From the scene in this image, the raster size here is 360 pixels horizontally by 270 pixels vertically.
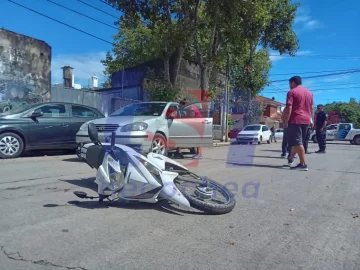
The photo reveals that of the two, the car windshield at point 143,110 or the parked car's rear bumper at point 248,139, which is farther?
the parked car's rear bumper at point 248,139

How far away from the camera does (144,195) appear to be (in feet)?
12.0

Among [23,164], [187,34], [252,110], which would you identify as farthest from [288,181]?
[252,110]

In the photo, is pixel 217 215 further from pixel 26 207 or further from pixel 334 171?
pixel 334 171

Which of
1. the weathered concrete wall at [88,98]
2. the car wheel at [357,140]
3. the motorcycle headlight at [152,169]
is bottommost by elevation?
the car wheel at [357,140]

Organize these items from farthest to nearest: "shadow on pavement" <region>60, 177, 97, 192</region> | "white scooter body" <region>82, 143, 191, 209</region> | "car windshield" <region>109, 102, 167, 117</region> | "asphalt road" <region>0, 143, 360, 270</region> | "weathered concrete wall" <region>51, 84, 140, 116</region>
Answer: "weathered concrete wall" <region>51, 84, 140, 116</region> < "car windshield" <region>109, 102, 167, 117</region> < "shadow on pavement" <region>60, 177, 97, 192</region> < "white scooter body" <region>82, 143, 191, 209</region> < "asphalt road" <region>0, 143, 360, 270</region>

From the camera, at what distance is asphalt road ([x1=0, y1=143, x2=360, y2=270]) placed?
251 centimetres

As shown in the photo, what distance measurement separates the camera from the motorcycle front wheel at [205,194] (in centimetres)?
359

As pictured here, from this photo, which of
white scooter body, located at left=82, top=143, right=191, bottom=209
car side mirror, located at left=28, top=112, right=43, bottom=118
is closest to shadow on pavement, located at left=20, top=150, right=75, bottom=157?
car side mirror, located at left=28, top=112, right=43, bottom=118

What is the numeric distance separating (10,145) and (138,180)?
5957 millimetres

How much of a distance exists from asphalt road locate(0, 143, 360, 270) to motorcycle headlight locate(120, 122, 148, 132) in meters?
1.89

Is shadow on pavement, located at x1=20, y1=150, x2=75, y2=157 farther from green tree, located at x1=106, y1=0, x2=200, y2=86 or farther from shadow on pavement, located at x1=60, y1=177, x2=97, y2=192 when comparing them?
green tree, located at x1=106, y1=0, x2=200, y2=86

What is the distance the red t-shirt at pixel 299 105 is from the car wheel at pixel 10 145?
695cm

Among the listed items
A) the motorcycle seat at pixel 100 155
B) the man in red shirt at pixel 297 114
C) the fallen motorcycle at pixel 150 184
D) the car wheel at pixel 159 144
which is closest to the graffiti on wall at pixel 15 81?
the car wheel at pixel 159 144

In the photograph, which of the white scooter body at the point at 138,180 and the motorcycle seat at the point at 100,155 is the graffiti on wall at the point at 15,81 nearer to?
the motorcycle seat at the point at 100,155
